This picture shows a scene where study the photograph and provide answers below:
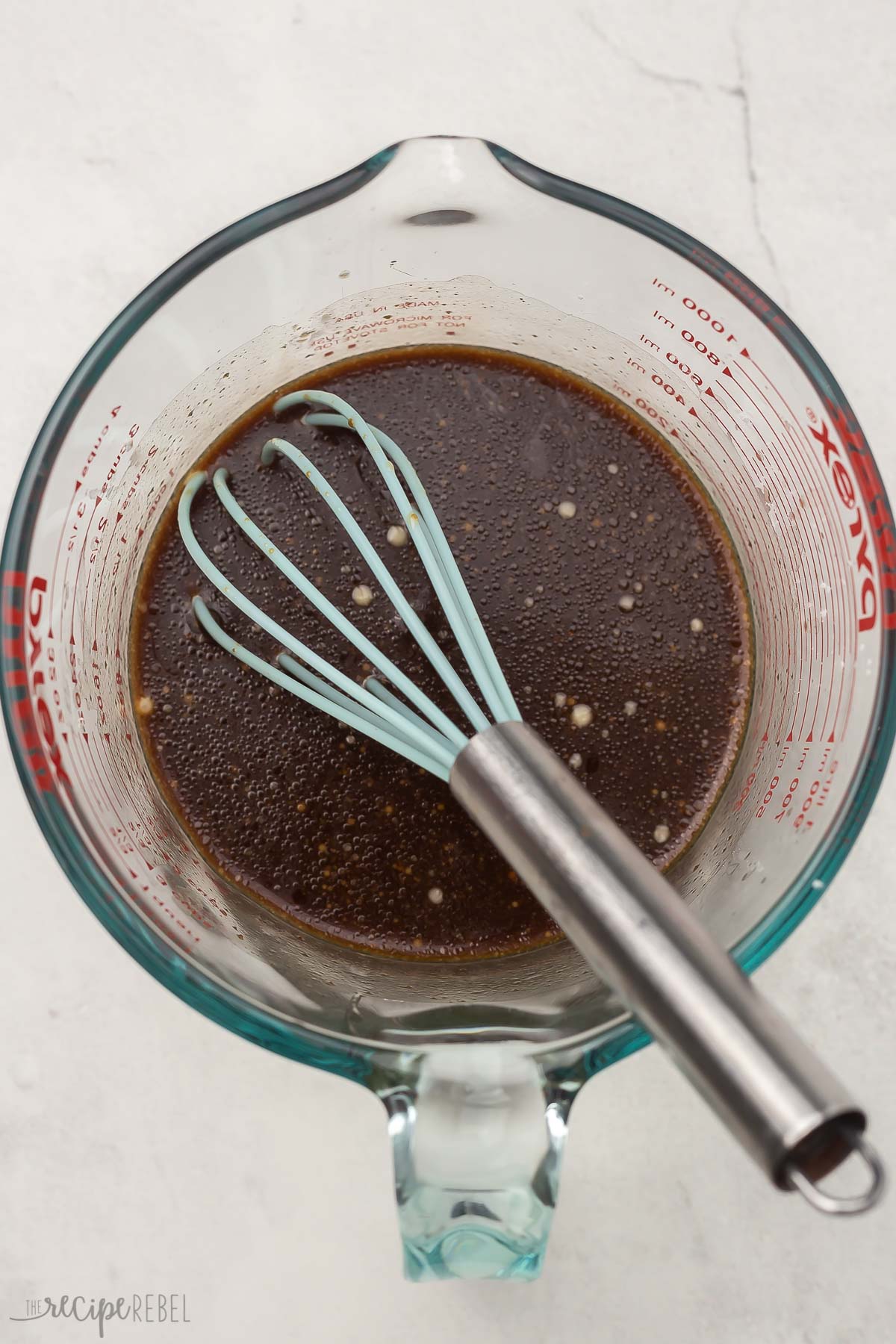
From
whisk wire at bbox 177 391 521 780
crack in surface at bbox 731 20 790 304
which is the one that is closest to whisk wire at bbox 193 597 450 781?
whisk wire at bbox 177 391 521 780

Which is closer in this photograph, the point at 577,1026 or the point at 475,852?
the point at 577,1026

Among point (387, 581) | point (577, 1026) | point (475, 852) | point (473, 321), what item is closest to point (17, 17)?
point (473, 321)

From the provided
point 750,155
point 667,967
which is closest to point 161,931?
point 667,967

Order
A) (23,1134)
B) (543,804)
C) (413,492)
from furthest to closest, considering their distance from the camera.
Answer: (23,1134)
(413,492)
(543,804)

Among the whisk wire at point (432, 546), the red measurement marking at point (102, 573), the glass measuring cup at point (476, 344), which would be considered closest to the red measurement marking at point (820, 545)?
the glass measuring cup at point (476, 344)

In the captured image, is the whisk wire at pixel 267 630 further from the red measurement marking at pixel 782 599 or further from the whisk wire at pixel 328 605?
the red measurement marking at pixel 782 599

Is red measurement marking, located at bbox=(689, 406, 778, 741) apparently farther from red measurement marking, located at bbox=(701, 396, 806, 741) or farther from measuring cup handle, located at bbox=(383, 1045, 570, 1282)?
measuring cup handle, located at bbox=(383, 1045, 570, 1282)

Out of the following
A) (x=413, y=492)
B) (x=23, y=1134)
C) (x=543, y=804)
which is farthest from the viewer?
(x=23, y=1134)

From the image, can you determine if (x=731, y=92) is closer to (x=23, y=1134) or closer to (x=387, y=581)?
(x=387, y=581)
